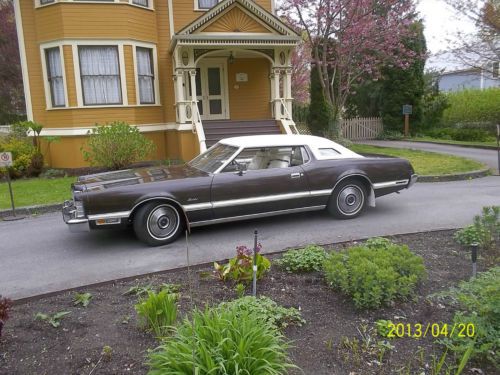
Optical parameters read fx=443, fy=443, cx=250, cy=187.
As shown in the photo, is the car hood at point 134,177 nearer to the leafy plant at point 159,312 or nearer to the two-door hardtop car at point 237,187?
the two-door hardtop car at point 237,187

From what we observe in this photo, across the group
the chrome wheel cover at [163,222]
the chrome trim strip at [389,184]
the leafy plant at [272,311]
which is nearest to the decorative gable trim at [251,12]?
the chrome trim strip at [389,184]

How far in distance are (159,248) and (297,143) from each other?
108 inches

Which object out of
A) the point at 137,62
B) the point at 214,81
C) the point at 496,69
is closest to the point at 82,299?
the point at 137,62

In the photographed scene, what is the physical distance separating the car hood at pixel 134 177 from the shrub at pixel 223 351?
3626mm

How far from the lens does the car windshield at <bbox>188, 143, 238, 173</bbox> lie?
6.71 m

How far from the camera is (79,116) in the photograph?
14.0 metres

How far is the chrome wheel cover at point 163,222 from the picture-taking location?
609 cm

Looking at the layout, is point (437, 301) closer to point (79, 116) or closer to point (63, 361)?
point (63, 361)

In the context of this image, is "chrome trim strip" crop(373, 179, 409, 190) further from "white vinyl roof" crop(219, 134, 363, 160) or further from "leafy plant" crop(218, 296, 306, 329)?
"leafy plant" crop(218, 296, 306, 329)

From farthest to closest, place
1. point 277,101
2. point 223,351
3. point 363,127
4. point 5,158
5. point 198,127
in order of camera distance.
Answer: point 363,127, point 277,101, point 198,127, point 5,158, point 223,351

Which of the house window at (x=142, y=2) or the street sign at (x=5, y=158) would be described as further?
the house window at (x=142, y=2)

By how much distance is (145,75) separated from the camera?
15.0 metres

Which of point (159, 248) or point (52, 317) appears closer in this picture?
point (52, 317)

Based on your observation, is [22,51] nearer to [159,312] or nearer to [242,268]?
[242,268]
